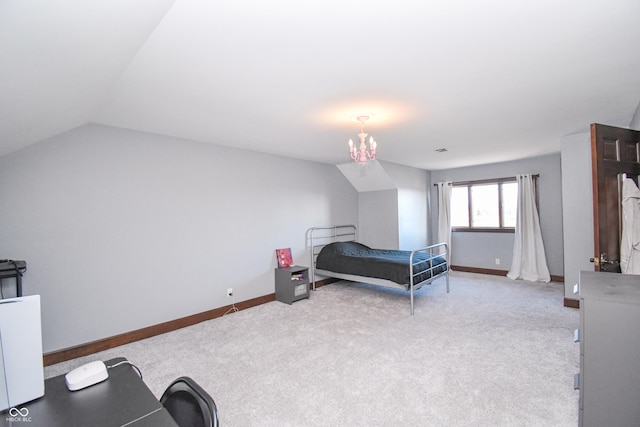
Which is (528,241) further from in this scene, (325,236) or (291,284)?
(291,284)

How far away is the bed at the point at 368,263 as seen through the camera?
13.1 ft

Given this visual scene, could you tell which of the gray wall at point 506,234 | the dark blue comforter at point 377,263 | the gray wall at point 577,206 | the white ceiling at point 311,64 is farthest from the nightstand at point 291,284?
the gray wall at point 506,234

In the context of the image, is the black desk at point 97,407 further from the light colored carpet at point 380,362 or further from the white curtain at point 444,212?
the white curtain at point 444,212

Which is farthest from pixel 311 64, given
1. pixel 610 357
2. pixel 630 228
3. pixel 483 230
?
pixel 483 230

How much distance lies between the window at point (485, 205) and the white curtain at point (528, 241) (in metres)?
0.25

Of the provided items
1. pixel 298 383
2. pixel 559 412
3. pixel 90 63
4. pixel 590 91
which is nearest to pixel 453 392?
pixel 559 412

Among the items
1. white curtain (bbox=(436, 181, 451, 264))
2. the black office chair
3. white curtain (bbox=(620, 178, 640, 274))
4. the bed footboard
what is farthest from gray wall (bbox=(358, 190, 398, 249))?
the black office chair

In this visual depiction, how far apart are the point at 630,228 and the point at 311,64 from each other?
2611mm

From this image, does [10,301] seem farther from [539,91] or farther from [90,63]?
[539,91]

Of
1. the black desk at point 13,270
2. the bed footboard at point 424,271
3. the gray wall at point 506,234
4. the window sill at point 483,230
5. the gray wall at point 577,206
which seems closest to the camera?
the black desk at point 13,270

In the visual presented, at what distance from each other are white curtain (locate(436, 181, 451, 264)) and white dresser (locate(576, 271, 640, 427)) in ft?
16.4

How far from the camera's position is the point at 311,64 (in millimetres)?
1900

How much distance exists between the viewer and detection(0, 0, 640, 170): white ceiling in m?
1.36

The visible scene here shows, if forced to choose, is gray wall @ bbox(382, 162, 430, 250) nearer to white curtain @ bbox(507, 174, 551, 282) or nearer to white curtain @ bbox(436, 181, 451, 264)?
white curtain @ bbox(436, 181, 451, 264)
